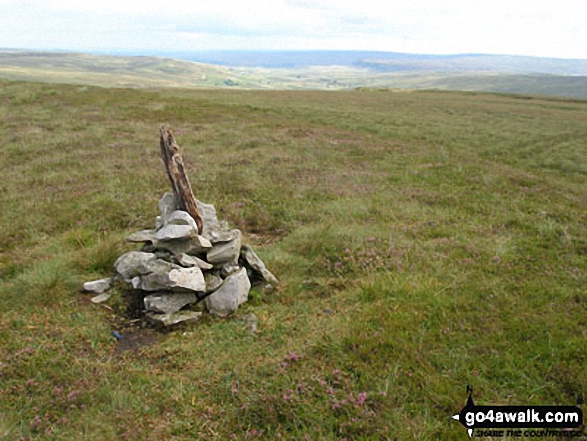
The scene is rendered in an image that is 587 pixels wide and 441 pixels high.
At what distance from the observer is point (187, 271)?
25.6ft

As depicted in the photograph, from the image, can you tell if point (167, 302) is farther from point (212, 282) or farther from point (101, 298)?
point (101, 298)

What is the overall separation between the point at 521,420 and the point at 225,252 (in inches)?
231

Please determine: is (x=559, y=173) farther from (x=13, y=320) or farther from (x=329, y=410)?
(x=13, y=320)

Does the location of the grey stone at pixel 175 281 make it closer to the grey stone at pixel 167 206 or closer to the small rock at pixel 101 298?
the small rock at pixel 101 298

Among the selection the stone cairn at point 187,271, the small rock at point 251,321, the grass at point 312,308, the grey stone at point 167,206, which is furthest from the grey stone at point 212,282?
the grey stone at point 167,206

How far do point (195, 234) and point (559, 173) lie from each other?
847 inches

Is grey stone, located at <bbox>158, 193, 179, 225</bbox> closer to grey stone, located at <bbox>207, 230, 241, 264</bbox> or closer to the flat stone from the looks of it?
grey stone, located at <bbox>207, 230, 241, 264</bbox>

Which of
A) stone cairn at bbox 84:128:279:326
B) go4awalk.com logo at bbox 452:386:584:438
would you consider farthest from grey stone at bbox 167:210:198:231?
go4awalk.com logo at bbox 452:386:584:438

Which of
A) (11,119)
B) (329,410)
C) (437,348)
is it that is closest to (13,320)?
(329,410)

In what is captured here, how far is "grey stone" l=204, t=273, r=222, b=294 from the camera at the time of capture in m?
8.15

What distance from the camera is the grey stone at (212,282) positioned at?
8.15 m

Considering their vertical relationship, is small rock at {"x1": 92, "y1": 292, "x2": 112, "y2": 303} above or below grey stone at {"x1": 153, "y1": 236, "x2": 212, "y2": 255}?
below

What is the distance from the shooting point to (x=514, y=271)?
30.8ft

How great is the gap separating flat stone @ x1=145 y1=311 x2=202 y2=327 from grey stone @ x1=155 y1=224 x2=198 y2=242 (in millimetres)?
1551
